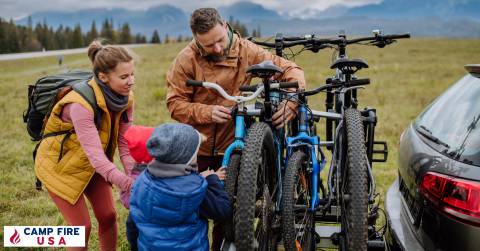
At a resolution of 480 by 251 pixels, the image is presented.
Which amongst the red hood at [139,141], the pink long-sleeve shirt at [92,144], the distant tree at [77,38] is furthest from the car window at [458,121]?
the distant tree at [77,38]

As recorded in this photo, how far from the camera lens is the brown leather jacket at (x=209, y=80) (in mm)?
3885

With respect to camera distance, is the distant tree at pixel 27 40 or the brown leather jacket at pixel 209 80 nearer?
the brown leather jacket at pixel 209 80

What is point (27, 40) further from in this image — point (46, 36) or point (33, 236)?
point (33, 236)

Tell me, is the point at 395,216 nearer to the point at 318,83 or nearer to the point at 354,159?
the point at 354,159

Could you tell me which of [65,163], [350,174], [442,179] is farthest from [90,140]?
[442,179]

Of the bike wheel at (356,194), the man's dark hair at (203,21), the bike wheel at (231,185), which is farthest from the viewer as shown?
the man's dark hair at (203,21)

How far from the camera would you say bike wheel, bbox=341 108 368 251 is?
296cm

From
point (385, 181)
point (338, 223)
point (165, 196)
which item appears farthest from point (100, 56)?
point (385, 181)

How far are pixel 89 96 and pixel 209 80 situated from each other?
3.55ft

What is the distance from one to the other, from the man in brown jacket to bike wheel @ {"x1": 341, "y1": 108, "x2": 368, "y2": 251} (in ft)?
2.11

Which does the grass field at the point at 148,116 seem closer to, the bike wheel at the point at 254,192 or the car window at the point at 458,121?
the bike wheel at the point at 254,192

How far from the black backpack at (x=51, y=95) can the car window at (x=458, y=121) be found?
2406mm

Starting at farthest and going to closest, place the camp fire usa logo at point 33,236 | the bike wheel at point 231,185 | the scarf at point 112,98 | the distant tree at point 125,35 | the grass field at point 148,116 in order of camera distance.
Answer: the distant tree at point 125,35 → the grass field at point 148,116 → the camp fire usa logo at point 33,236 → the scarf at point 112,98 → the bike wheel at point 231,185

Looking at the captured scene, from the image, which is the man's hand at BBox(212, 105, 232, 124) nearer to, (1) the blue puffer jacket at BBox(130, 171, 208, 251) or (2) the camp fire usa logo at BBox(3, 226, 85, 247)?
(1) the blue puffer jacket at BBox(130, 171, 208, 251)
